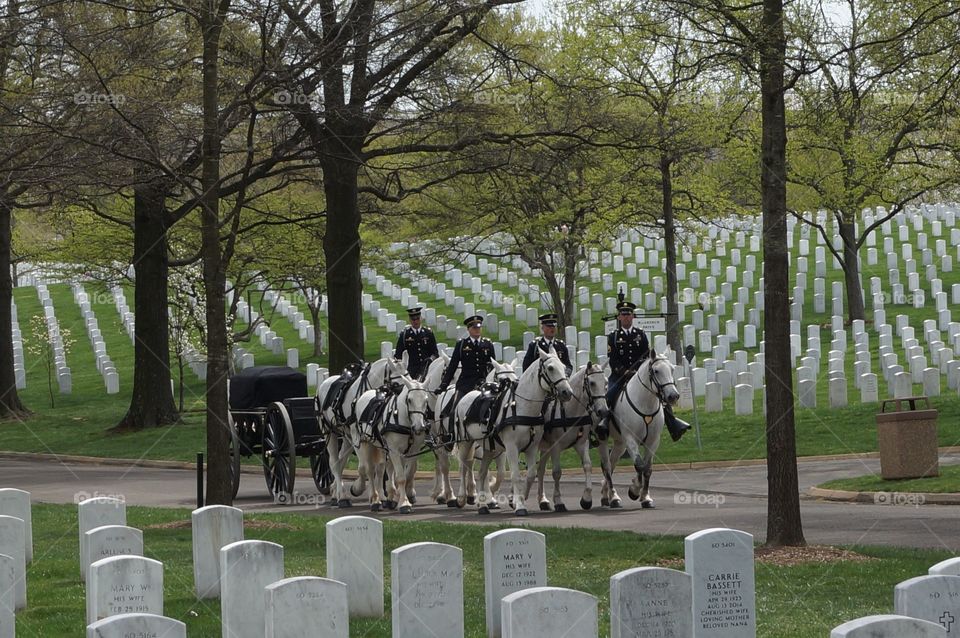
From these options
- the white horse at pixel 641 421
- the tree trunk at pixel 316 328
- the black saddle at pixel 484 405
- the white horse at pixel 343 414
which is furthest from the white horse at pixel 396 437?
the tree trunk at pixel 316 328

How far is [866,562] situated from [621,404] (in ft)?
20.5

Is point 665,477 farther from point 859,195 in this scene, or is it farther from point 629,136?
point 859,195

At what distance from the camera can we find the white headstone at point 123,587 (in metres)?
8.44

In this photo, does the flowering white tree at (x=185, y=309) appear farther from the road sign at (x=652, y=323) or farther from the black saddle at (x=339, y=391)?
the road sign at (x=652, y=323)

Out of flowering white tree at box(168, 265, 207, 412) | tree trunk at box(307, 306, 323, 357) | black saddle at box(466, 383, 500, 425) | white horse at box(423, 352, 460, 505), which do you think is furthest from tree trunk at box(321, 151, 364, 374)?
tree trunk at box(307, 306, 323, 357)

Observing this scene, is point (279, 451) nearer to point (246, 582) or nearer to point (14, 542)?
point (14, 542)

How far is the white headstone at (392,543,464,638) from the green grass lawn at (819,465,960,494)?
10699 mm

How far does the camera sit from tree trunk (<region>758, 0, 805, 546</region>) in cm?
1253

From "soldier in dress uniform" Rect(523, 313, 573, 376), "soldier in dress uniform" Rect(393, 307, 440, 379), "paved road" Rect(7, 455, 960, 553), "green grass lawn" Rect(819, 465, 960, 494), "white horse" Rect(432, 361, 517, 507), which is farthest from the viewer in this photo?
"soldier in dress uniform" Rect(393, 307, 440, 379)

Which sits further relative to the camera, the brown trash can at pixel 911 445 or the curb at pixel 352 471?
the curb at pixel 352 471

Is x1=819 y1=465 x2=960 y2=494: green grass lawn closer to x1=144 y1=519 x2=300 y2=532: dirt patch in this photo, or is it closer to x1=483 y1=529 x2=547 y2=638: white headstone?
x1=144 y1=519 x2=300 y2=532: dirt patch

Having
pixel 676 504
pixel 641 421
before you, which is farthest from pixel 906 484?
pixel 641 421

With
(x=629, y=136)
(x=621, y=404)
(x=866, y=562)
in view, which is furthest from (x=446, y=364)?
(x=866, y=562)

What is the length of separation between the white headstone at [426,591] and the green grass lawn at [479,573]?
729 millimetres
